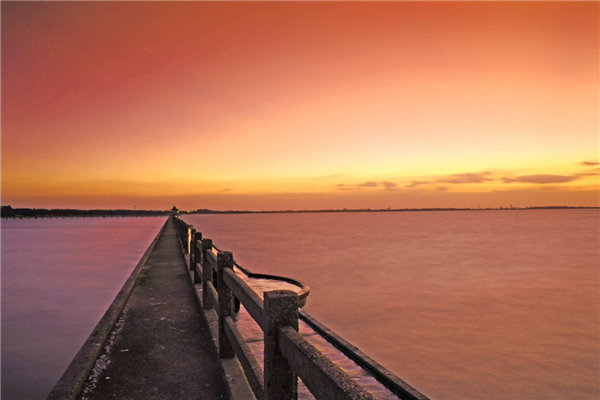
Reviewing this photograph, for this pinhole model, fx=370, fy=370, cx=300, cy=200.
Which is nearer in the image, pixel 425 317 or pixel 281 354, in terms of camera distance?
pixel 281 354

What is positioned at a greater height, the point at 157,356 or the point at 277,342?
the point at 277,342

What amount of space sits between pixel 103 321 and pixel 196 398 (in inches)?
122

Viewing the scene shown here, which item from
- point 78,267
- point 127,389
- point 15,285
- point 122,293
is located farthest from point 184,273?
point 78,267

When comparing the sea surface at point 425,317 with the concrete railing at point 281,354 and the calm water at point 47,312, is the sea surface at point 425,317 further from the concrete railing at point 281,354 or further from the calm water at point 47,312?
the concrete railing at point 281,354

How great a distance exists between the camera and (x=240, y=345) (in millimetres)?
3912

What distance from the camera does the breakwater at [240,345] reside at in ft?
7.40

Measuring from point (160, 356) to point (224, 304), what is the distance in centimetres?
126

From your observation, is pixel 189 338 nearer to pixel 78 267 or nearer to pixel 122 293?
pixel 122 293

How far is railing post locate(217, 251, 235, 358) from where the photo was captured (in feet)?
15.3


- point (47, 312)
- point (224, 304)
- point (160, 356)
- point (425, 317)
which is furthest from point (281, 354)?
point (47, 312)

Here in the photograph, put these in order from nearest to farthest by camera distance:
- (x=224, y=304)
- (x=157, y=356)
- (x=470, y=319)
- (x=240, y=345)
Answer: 1. (x=240, y=345)
2. (x=224, y=304)
3. (x=157, y=356)
4. (x=470, y=319)

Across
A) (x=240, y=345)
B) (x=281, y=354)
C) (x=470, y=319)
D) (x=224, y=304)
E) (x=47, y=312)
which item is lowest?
(x=470, y=319)

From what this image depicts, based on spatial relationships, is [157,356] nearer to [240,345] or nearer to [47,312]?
[240,345]

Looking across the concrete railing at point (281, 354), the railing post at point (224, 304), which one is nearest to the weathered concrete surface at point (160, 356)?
the railing post at point (224, 304)
